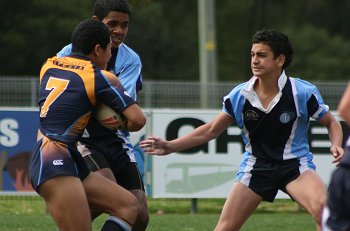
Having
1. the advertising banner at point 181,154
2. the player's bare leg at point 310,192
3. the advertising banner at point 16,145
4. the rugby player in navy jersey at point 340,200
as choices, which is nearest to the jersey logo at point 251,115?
the player's bare leg at point 310,192

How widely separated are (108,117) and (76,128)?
0.23 meters

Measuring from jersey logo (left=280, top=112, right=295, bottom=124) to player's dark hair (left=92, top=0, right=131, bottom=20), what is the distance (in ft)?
4.73

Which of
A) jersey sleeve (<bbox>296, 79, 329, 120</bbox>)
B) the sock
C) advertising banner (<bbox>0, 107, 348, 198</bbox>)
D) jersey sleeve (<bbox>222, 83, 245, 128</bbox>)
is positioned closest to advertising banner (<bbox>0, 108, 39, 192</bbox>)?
advertising banner (<bbox>0, 107, 348, 198</bbox>)

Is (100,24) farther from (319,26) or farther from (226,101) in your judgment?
(319,26)

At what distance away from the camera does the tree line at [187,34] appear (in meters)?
35.2

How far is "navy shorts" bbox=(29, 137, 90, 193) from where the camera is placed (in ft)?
21.6

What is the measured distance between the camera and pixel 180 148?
771 cm

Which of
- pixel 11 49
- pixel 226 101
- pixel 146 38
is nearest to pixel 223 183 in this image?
pixel 226 101

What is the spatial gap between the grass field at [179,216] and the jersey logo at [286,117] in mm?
3784

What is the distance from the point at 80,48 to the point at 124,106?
21.1 inches

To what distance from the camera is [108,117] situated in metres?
6.79

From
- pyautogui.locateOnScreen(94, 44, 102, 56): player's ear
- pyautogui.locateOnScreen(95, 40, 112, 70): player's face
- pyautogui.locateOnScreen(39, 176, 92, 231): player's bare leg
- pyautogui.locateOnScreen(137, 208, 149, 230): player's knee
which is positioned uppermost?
pyautogui.locateOnScreen(94, 44, 102, 56): player's ear

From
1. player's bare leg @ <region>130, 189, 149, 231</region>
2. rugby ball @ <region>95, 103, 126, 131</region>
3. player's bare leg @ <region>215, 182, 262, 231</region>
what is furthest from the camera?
player's bare leg @ <region>130, 189, 149, 231</region>

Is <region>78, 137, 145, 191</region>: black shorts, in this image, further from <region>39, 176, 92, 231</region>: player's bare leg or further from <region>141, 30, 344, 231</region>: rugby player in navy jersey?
<region>39, 176, 92, 231</region>: player's bare leg
